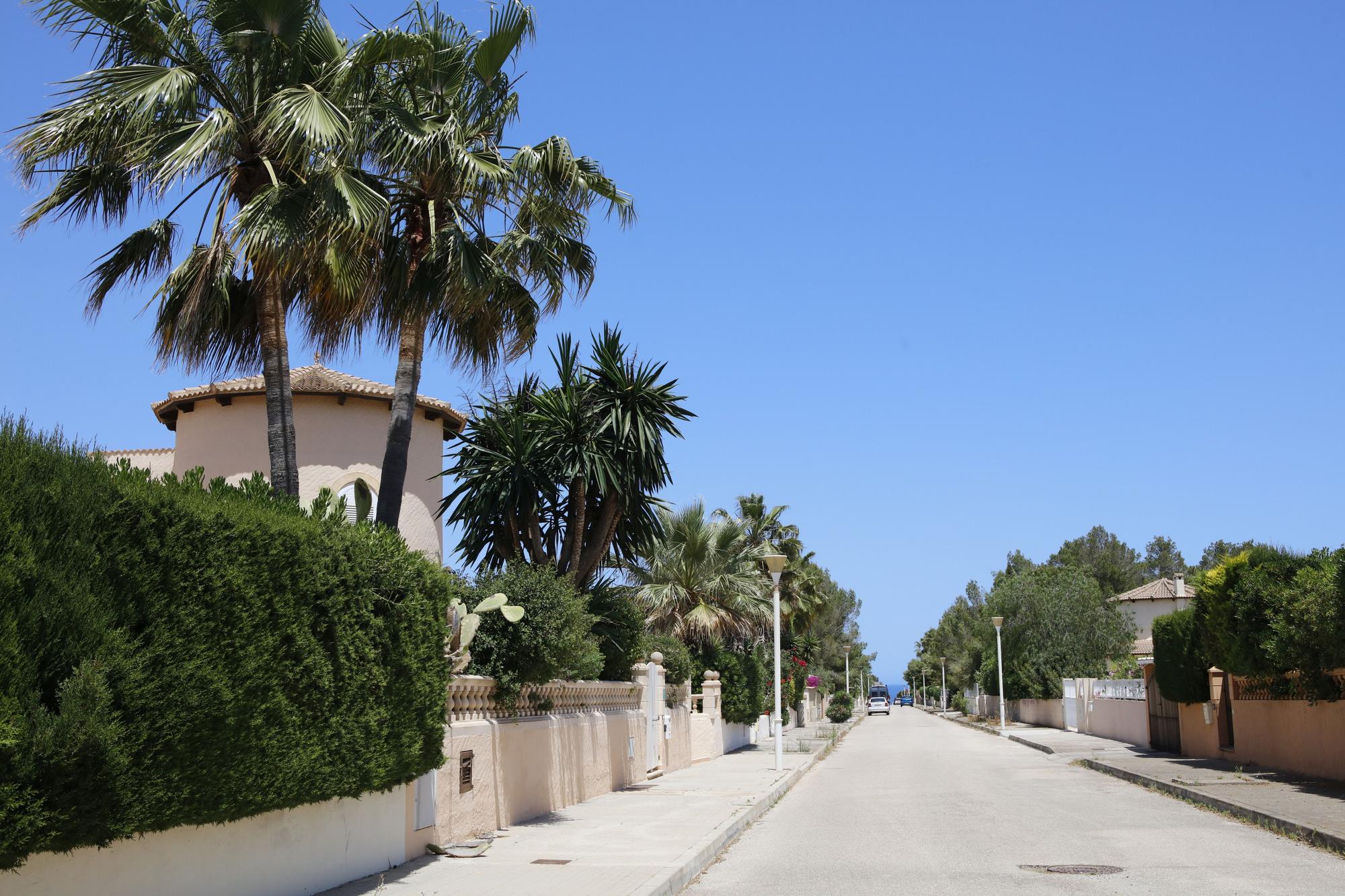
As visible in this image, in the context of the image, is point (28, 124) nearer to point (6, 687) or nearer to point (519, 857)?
point (6, 687)

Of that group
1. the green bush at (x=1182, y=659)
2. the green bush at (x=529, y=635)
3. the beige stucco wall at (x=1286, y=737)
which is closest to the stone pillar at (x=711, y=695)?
the green bush at (x=1182, y=659)

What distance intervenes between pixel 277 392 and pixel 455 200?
11.8ft

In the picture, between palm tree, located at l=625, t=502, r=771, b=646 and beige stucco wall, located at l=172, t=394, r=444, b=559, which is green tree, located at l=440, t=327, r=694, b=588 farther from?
palm tree, located at l=625, t=502, r=771, b=646

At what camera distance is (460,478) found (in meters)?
20.6

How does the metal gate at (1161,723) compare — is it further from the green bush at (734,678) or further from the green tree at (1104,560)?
the green tree at (1104,560)

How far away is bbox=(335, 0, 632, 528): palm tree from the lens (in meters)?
13.6

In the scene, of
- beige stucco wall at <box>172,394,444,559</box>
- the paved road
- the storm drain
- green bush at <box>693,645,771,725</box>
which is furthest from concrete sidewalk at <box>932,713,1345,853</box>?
beige stucco wall at <box>172,394,444,559</box>

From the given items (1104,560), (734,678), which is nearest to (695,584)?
(734,678)

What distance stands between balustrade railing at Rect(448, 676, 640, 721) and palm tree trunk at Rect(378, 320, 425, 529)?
2306 mm

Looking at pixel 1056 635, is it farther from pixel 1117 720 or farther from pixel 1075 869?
pixel 1075 869

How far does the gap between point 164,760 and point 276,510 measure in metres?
2.28

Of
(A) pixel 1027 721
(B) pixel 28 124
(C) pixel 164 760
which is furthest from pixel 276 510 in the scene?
(A) pixel 1027 721

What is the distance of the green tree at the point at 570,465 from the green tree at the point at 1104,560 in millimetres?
97879

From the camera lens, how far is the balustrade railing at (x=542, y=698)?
13.2 metres
